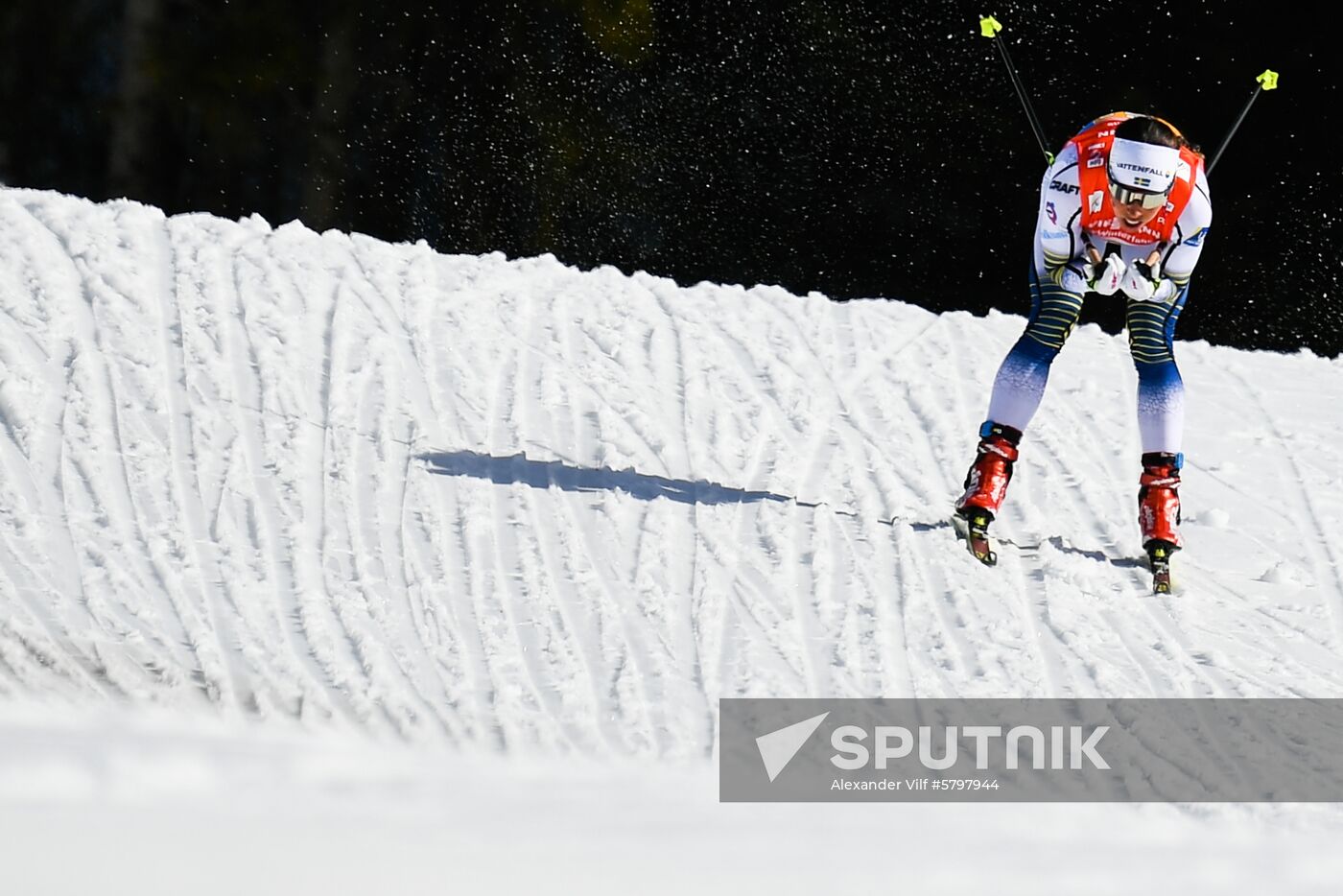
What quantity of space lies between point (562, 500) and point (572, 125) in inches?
498

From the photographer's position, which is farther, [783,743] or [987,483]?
[987,483]

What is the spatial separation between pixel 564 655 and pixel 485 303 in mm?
3821

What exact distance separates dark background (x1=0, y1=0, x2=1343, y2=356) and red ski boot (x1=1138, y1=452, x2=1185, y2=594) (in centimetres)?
1130

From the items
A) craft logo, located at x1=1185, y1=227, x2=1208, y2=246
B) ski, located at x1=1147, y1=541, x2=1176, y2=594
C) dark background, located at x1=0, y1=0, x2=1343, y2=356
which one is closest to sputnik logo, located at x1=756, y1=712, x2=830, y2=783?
ski, located at x1=1147, y1=541, x2=1176, y2=594

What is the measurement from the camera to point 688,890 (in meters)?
2.77

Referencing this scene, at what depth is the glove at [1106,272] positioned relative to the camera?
16.3ft

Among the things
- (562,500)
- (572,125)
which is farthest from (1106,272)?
(572,125)

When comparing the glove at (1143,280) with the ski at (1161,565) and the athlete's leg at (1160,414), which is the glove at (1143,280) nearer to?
the athlete's leg at (1160,414)

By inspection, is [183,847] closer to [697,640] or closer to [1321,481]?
[697,640]

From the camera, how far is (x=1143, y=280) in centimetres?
504

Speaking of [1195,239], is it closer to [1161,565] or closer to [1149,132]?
[1149,132]

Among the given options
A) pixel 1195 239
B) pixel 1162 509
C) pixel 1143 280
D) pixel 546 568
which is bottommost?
pixel 546 568

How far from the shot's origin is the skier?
16.1 ft


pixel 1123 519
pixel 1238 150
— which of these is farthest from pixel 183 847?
pixel 1238 150
